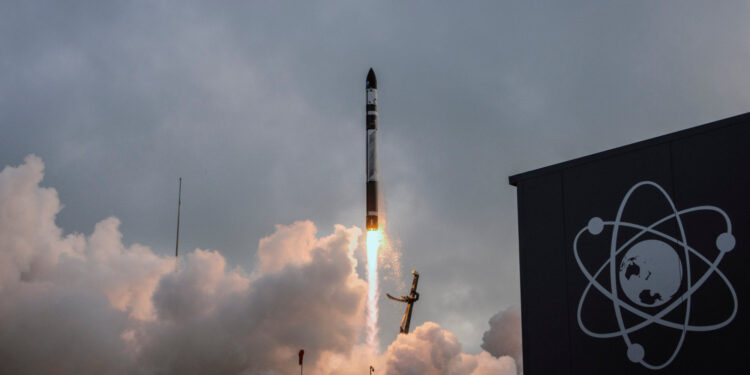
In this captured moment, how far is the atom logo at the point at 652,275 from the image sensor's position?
592 inches

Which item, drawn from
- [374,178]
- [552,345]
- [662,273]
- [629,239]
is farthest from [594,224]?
[374,178]

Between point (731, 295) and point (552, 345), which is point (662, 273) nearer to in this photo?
point (731, 295)

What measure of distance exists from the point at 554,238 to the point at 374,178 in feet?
93.3

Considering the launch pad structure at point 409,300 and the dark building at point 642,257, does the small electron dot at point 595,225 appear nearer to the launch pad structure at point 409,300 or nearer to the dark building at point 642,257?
the dark building at point 642,257

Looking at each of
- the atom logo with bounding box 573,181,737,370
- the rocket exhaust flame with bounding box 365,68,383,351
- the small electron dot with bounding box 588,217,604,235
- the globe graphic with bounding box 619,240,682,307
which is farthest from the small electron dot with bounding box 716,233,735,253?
the rocket exhaust flame with bounding box 365,68,383,351

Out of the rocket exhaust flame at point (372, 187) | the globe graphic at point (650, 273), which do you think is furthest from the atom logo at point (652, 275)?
the rocket exhaust flame at point (372, 187)

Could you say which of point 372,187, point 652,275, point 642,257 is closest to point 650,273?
point 652,275

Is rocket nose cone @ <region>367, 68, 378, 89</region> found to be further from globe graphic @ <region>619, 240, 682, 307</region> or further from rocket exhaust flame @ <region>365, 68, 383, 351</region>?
globe graphic @ <region>619, 240, 682, 307</region>

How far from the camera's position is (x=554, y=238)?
18125mm

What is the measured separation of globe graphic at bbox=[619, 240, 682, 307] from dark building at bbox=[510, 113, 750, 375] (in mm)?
22

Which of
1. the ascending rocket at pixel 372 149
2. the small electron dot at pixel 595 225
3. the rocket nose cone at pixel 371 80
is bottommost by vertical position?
the small electron dot at pixel 595 225

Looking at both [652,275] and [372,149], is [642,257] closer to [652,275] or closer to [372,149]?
[652,275]

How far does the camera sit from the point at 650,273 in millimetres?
16109

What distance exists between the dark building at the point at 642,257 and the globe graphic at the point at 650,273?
22 millimetres
